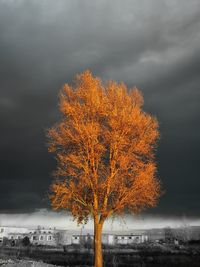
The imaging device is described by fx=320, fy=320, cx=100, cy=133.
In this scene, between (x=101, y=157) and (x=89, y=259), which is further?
(x=89, y=259)

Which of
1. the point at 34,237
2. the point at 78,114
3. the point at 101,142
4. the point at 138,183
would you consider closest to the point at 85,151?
the point at 101,142

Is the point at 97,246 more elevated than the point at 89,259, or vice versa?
the point at 97,246

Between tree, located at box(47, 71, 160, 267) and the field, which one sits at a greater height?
tree, located at box(47, 71, 160, 267)

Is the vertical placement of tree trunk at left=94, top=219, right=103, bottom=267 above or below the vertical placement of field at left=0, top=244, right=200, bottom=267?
above

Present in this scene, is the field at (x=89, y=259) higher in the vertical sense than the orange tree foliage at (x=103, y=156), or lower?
lower

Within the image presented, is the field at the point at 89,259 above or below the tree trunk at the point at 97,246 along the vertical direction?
below

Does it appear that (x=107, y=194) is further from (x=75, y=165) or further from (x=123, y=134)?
(x=123, y=134)

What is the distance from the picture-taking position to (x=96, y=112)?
69.7 ft

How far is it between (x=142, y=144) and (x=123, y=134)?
1.39 m

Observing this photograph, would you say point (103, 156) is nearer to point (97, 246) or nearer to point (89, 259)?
point (97, 246)

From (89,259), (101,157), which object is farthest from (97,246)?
(89,259)

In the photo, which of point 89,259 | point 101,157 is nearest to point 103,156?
point 101,157

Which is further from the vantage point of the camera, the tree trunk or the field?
the field

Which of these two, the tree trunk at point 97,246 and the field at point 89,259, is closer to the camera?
the tree trunk at point 97,246
